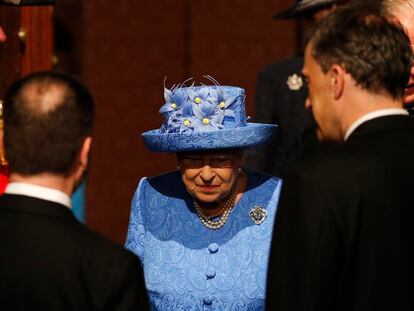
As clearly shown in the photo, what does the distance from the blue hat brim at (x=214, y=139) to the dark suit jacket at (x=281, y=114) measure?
142 cm

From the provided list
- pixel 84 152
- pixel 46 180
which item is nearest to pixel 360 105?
pixel 84 152

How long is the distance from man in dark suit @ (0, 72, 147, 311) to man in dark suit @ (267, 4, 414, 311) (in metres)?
0.42

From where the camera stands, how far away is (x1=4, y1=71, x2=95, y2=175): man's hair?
3129 mm

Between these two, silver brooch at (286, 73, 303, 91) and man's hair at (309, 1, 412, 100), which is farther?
silver brooch at (286, 73, 303, 91)

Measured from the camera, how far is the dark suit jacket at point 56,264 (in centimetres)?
309

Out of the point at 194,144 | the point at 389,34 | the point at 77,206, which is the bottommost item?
the point at 77,206

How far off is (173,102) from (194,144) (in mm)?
240

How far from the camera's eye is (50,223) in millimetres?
3152

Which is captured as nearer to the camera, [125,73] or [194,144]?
[194,144]

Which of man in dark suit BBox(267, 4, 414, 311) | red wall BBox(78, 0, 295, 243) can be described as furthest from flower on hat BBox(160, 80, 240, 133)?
red wall BBox(78, 0, 295, 243)

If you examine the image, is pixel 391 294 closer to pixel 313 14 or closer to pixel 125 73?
pixel 313 14

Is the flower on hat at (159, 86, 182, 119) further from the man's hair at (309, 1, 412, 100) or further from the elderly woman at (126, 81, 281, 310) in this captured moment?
the man's hair at (309, 1, 412, 100)

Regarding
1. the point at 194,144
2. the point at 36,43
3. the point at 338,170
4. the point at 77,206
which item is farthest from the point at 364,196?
the point at 77,206

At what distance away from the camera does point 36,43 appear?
6.30 metres
